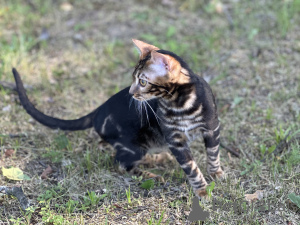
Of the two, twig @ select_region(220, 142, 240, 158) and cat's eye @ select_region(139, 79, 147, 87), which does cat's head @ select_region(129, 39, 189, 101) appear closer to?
cat's eye @ select_region(139, 79, 147, 87)

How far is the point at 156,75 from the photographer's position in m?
2.74

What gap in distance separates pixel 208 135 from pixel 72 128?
1.24m

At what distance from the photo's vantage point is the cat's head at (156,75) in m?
2.67

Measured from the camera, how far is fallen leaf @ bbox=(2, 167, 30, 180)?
3149 mm

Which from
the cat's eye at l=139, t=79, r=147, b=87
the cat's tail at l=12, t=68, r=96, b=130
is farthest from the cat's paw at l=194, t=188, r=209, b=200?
the cat's tail at l=12, t=68, r=96, b=130

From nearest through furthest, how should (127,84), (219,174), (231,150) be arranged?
(219,174) → (231,150) → (127,84)

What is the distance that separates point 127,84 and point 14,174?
74.0 inches

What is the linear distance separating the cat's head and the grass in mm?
787

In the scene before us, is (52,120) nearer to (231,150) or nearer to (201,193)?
(201,193)

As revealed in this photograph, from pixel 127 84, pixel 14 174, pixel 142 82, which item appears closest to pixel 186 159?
pixel 142 82

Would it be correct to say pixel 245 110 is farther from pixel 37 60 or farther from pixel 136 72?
pixel 37 60

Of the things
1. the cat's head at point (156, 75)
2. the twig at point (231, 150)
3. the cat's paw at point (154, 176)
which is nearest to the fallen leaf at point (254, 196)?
the twig at point (231, 150)

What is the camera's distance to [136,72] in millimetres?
2900

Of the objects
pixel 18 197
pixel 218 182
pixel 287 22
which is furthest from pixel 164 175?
pixel 287 22
